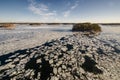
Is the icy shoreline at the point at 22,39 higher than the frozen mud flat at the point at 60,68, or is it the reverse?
the frozen mud flat at the point at 60,68

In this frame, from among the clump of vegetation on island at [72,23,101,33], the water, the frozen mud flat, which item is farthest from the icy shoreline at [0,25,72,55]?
the clump of vegetation on island at [72,23,101,33]

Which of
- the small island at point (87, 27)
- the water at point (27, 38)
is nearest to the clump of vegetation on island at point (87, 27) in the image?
the small island at point (87, 27)

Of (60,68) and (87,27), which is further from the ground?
(60,68)

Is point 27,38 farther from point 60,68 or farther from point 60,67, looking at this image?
point 60,68

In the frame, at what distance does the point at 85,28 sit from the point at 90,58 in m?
21.8

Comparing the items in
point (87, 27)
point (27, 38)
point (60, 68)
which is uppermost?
point (60, 68)

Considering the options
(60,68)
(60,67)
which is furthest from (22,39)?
(60,68)

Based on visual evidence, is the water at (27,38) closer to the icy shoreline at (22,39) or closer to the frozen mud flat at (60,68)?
the icy shoreline at (22,39)

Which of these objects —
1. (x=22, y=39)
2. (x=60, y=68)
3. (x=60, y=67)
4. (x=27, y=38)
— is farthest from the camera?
(x=27, y=38)

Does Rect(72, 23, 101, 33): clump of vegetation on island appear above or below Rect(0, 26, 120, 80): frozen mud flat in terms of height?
below

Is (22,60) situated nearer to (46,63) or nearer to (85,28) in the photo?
(46,63)

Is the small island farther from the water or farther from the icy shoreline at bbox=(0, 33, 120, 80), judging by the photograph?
the icy shoreline at bbox=(0, 33, 120, 80)

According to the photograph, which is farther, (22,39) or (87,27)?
(87,27)

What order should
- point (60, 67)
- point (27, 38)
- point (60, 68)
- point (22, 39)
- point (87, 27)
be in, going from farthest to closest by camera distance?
point (87, 27)
point (27, 38)
point (22, 39)
point (60, 67)
point (60, 68)
